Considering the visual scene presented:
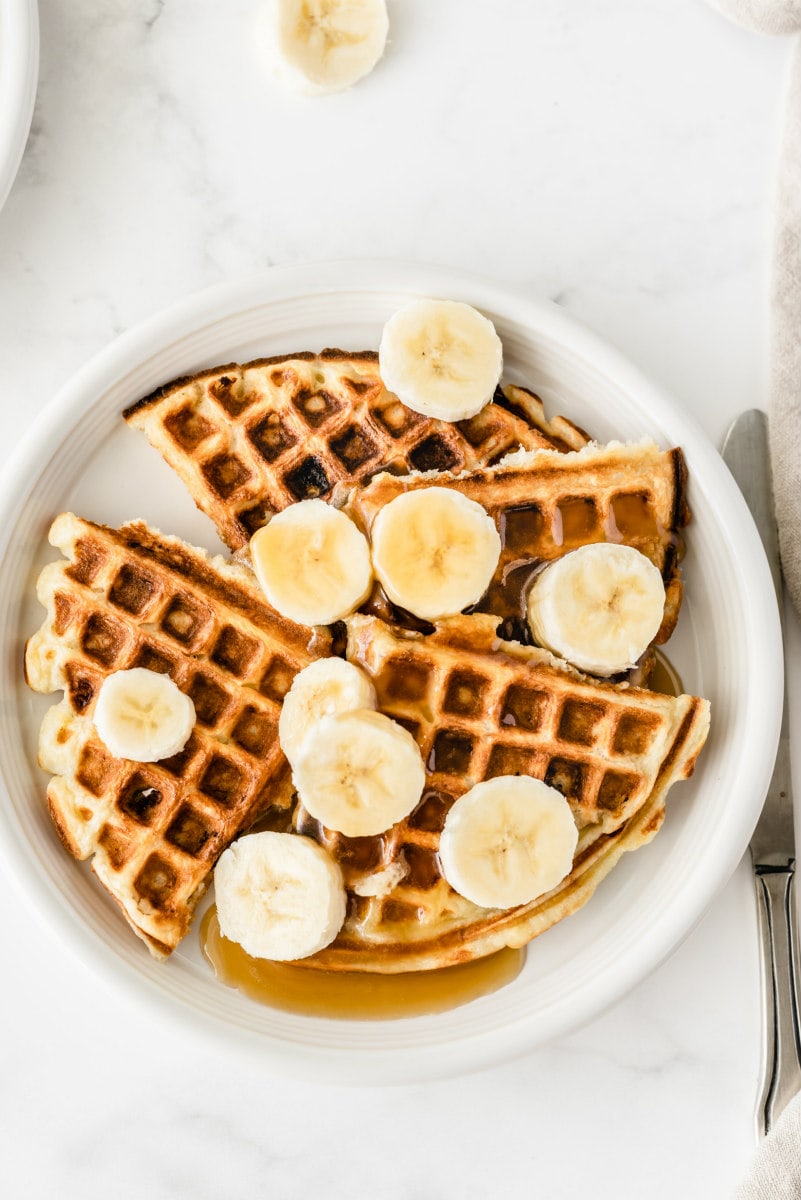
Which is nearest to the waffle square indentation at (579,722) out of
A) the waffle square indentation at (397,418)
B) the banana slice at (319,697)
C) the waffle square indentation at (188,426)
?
the banana slice at (319,697)

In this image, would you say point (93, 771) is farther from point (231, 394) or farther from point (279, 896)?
point (231, 394)

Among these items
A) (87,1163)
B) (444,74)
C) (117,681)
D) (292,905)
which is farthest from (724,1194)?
(444,74)

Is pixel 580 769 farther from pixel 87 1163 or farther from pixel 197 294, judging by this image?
pixel 87 1163

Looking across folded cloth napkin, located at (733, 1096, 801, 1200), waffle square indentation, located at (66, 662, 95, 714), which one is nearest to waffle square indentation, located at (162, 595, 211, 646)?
waffle square indentation, located at (66, 662, 95, 714)

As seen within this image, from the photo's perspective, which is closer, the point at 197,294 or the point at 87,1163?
the point at 197,294

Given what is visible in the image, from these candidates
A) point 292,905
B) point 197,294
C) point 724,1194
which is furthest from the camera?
point 724,1194

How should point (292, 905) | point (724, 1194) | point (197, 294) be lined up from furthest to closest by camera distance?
point (724, 1194), point (197, 294), point (292, 905)

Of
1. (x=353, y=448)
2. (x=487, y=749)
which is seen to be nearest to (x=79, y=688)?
(x=353, y=448)

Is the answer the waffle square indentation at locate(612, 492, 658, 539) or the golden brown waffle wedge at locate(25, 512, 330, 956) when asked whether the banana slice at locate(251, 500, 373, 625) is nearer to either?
the golden brown waffle wedge at locate(25, 512, 330, 956)
